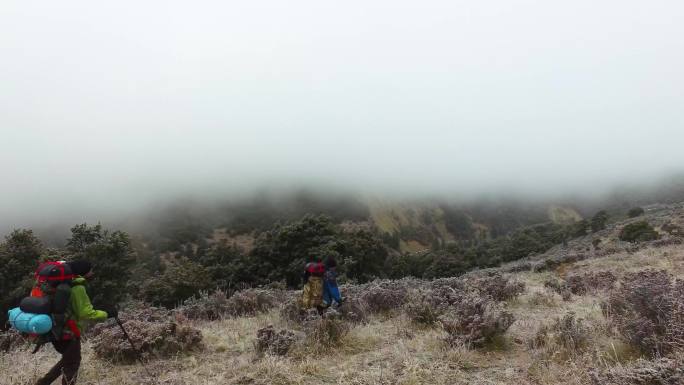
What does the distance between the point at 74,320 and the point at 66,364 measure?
1.98 ft

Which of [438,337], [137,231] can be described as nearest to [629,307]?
[438,337]

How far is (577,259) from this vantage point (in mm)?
20875

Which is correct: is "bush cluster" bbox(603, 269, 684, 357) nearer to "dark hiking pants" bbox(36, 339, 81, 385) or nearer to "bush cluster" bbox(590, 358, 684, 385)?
"bush cluster" bbox(590, 358, 684, 385)

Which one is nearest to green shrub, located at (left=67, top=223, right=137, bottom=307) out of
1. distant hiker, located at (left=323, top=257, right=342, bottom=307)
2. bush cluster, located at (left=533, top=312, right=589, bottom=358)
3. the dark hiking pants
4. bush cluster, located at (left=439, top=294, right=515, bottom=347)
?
distant hiker, located at (left=323, top=257, right=342, bottom=307)

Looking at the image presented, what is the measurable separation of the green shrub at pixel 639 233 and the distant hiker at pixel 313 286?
2446cm

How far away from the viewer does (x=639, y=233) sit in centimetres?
2644

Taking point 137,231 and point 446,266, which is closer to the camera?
point 446,266

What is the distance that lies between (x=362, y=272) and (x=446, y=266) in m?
11.2

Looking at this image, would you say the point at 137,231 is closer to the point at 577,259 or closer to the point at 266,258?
the point at 266,258

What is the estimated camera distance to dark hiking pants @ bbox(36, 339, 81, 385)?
4.96 metres

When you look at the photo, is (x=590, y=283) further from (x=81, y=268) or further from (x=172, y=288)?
(x=172, y=288)

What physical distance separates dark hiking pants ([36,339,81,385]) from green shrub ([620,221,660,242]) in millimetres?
28519

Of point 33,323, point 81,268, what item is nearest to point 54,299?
point 33,323

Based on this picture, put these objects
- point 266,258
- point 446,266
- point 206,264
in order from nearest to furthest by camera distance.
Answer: point 266,258 → point 206,264 → point 446,266
